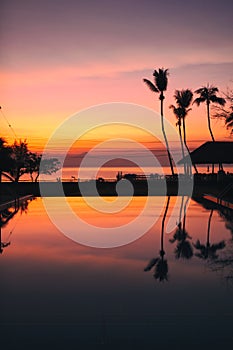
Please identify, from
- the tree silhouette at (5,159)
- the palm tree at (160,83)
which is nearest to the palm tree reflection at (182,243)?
the tree silhouette at (5,159)

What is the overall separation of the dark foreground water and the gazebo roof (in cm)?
2010

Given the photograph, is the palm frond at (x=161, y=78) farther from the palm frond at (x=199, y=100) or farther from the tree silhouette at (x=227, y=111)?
the tree silhouette at (x=227, y=111)

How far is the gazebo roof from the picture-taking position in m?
30.6

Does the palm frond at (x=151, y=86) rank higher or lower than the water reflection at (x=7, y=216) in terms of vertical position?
higher

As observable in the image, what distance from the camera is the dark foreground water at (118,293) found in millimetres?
4168

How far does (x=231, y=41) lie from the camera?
2122 centimetres

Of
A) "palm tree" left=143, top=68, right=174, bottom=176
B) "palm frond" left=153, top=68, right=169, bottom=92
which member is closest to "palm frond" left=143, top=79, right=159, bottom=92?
"palm tree" left=143, top=68, right=174, bottom=176

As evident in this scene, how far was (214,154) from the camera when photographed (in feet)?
103

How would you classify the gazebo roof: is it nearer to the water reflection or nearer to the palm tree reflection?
the water reflection

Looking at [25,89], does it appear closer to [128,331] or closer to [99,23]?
[99,23]

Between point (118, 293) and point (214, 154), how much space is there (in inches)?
1035

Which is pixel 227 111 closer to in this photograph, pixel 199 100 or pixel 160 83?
pixel 160 83

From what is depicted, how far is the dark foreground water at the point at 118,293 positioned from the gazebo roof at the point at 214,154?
2010 centimetres

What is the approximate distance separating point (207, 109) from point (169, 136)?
5.63m
